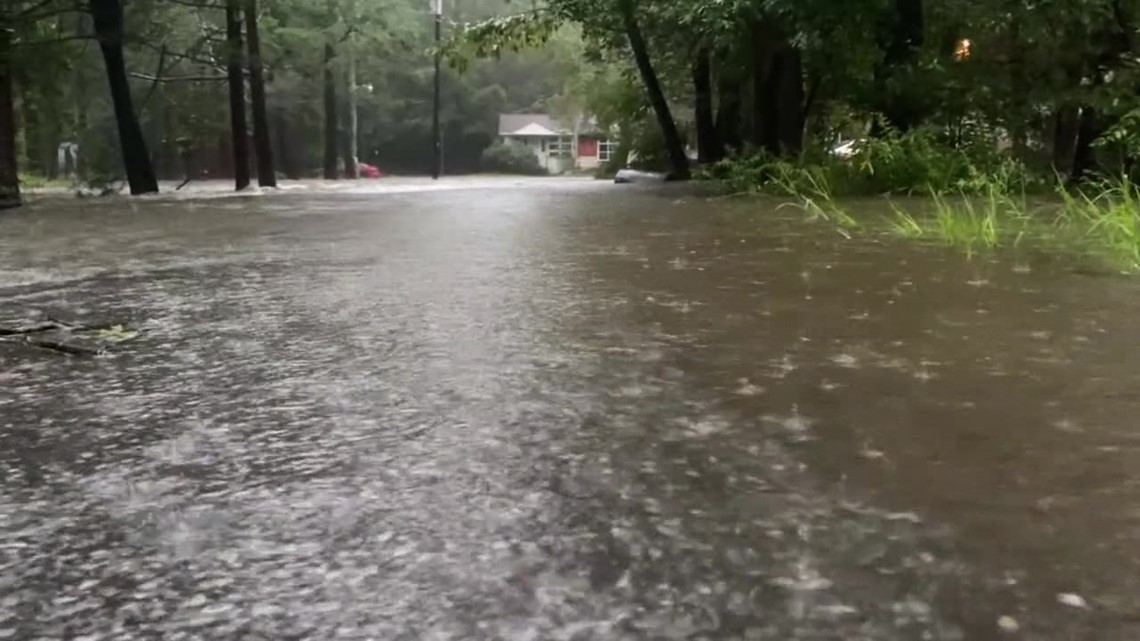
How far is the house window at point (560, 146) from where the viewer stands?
2721 inches

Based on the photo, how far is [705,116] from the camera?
18.4 m

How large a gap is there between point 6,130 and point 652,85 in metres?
8.62

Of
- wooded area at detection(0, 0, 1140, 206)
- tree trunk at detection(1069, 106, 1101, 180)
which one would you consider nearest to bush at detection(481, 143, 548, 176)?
wooded area at detection(0, 0, 1140, 206)

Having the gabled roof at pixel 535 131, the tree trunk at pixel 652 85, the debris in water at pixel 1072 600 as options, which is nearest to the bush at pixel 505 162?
the gabled roof at pixel 535 131

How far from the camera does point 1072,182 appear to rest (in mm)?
11641

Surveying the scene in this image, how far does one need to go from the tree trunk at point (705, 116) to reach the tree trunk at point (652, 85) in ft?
1.32

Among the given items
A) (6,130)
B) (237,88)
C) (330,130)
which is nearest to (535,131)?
(330,130)

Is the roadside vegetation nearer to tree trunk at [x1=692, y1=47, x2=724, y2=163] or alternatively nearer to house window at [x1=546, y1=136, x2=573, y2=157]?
tree trunk at [x1=692, y1=47, x2=724, y2=163]

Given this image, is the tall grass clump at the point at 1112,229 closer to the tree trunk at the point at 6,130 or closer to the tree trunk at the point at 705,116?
the tree trunk at the point at 6,130

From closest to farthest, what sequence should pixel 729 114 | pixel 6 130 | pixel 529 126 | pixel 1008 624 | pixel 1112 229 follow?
pixel 1008 624 < pixel 1112 229 < pixel 6 130 < pixel 729 114 < pixel 529 126

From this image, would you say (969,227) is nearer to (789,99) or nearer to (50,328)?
(50,328)

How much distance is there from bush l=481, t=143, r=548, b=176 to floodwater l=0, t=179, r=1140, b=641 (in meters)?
49.5

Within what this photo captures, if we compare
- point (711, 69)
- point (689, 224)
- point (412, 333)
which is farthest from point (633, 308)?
point (711, 69)

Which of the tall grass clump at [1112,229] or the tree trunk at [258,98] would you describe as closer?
the tall grass clump at [1112,229]
